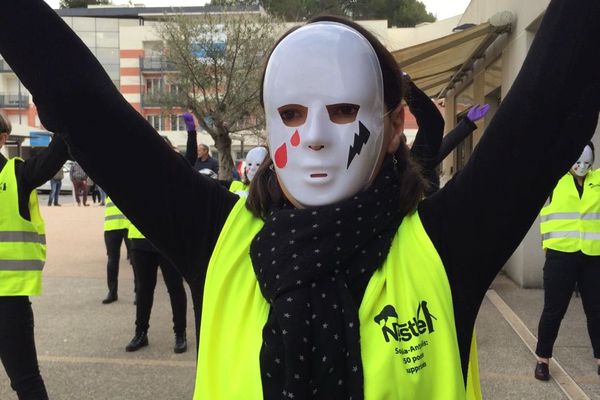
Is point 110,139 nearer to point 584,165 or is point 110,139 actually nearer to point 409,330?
point 409,330

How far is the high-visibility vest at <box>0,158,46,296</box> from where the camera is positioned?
10.3 ft

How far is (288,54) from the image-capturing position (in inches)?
49.1

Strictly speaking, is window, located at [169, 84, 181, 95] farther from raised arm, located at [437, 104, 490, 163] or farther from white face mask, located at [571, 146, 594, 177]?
white face mask, located at [571, 146, 594, 177]

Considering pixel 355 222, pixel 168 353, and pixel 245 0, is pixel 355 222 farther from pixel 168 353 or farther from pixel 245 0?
pixel 245 0

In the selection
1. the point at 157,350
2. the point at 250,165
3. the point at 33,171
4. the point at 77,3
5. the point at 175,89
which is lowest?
the point at 157,350

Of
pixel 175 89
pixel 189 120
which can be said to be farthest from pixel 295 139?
pixel 175 89

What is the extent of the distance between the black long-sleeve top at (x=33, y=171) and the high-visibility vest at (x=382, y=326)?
212cm

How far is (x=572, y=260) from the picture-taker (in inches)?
166

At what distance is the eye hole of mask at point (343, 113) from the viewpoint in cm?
126

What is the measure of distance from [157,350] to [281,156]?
3.95m

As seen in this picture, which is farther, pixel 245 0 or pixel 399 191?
pixel 245 0

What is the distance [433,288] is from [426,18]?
4413cm

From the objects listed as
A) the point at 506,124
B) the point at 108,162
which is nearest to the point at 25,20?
the point at 108,162

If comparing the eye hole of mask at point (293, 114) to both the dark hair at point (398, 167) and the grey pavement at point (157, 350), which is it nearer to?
the dark hair at point (398, 167)
